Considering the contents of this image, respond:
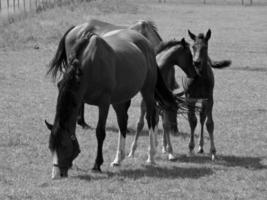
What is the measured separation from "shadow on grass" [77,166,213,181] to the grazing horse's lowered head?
0.31 metres

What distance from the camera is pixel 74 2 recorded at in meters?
41.7

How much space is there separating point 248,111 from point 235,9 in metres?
34.5

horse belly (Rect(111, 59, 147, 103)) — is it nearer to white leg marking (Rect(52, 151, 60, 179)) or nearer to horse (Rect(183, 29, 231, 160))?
horse (Rect(183, 29, 231, 160))

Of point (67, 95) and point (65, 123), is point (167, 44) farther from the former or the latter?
point (65, 123)

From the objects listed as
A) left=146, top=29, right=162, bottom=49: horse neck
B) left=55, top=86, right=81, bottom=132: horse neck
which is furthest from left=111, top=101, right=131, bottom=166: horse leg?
left=146, top=29, right=162, bottom=49: horse neck

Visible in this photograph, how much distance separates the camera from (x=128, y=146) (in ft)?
37.3

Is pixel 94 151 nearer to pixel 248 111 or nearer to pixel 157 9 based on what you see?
pixel 248 111

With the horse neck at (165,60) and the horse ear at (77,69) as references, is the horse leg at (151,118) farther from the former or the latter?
the horse ear at (77,69)

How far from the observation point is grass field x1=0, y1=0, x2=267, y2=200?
26.9 ft

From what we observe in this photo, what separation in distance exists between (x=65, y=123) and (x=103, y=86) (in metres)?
0.77

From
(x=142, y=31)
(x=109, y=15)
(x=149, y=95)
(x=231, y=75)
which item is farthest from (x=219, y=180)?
(x=109, y=15)

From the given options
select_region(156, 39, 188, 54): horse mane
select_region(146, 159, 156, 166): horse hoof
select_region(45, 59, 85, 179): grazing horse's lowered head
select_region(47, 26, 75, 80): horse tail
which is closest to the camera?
select_region(45, 59, 85, 179): grazing horse's lowered head

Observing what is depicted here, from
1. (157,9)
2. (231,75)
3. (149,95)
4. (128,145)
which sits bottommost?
(157,9)

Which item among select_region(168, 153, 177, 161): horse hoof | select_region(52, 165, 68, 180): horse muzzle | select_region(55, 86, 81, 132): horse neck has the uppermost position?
select_region(55, 86, 81, 132): horse neck
